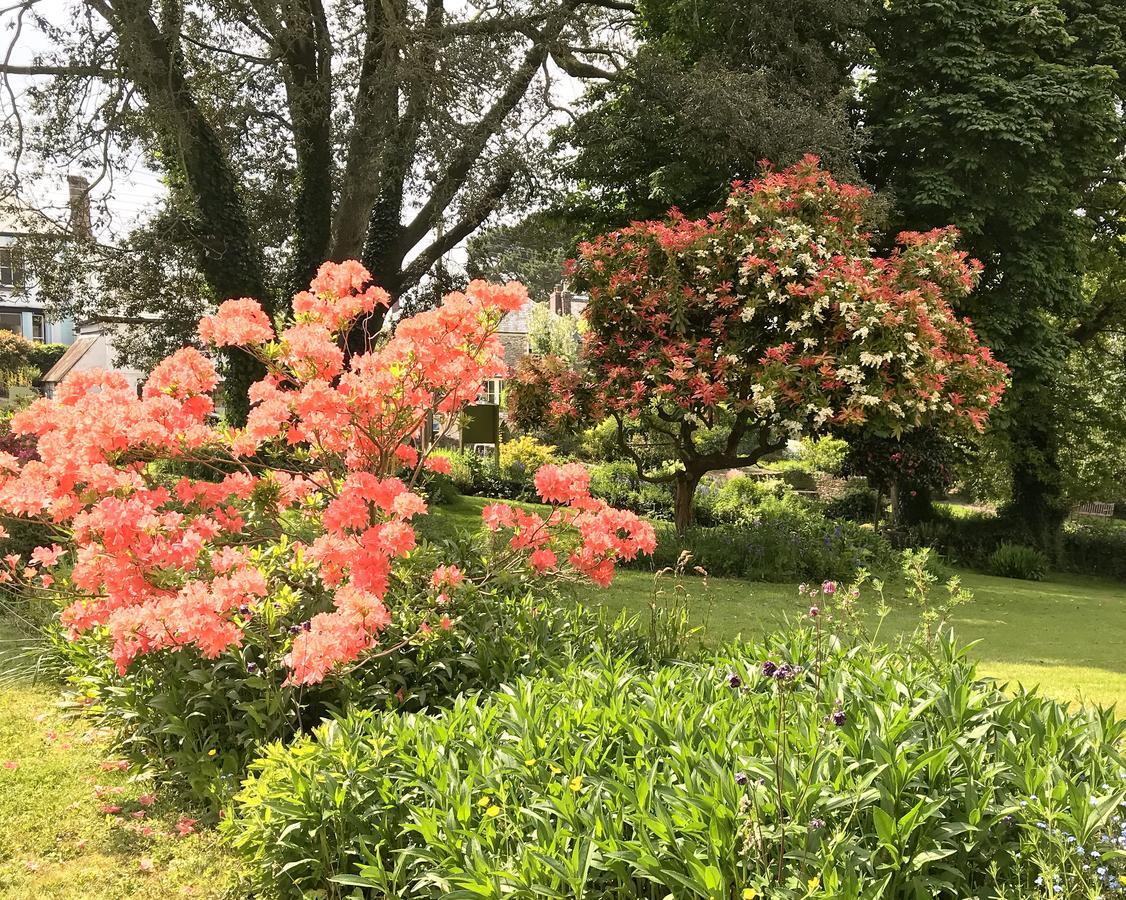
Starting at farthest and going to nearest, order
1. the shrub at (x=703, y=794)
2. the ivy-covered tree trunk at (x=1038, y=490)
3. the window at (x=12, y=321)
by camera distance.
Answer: the window at (x=12, y=321)
the ivy-covered tree trunk at (x=1038, y=490)
the shrub at (x=703, y=794)

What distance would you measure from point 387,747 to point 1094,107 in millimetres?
14191

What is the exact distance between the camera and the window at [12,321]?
39250 millimetres

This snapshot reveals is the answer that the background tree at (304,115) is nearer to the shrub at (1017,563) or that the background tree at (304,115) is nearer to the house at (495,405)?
the house at (495,405)

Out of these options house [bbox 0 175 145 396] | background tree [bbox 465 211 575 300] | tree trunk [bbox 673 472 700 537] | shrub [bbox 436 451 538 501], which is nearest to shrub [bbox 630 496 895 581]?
tree trunk [bbox 673 472 700 537]

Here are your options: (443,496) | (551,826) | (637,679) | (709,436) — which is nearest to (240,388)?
(443,496)

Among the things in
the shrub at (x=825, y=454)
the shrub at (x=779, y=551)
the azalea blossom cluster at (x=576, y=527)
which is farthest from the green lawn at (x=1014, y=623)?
the shrub at (x=825, y=454)

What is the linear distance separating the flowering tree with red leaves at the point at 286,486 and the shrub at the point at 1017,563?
42.1 feet

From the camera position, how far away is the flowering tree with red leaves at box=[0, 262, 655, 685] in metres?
3.73

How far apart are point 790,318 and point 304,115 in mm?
6644

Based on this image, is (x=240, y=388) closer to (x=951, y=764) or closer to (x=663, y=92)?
(x=663, y=92)

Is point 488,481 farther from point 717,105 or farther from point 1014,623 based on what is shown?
point 1014,623

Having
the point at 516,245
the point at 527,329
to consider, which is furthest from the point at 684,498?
the point at 527,329

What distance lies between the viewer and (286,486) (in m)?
4.85

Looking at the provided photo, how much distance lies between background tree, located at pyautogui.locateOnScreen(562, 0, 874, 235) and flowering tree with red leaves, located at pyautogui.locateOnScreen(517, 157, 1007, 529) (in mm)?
1264
